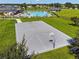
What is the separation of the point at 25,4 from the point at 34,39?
234ft

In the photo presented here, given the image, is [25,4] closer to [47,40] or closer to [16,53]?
[47,40]

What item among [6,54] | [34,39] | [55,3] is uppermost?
[6,54]

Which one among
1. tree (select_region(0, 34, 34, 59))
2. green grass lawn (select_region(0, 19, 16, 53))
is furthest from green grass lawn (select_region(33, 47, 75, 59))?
tree (select_region(0, 34, 34, 59))

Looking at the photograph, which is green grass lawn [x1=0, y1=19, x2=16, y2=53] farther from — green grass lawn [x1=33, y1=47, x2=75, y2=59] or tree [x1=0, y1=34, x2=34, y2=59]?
tree [x1=0, y1=34, x2=34, y2=59]

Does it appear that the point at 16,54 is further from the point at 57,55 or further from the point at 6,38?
the point at 6,38

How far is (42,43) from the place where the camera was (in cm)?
2006

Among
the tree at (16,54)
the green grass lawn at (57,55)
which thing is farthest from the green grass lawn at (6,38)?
the tree at (16,54)

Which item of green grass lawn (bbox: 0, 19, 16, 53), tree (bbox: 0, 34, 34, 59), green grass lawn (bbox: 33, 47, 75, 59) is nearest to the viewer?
tree (bbox: 0, 34, 34, 59)

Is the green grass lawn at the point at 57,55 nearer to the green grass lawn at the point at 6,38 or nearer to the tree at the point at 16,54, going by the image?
the green grass lawn at the point at 6,38

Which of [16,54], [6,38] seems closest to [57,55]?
[6,38]

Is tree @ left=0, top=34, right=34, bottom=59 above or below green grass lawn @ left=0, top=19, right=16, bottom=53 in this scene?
above

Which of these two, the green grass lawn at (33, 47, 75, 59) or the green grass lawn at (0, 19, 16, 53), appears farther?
the green grass lawn at (0, 19, 16, 53)

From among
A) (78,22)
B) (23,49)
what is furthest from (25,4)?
(23,49)

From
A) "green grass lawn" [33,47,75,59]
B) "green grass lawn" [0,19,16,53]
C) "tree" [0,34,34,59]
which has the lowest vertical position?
"green grass lawn" [0,19,16,53]
